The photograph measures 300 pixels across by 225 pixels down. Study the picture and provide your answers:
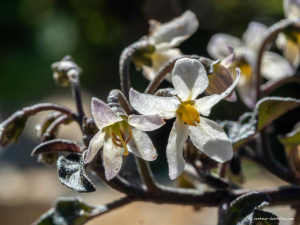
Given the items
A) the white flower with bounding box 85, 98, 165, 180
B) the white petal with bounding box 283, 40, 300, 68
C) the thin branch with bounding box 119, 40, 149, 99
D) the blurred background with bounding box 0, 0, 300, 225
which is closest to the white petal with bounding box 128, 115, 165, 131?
the white flower with bounding box 85, 98, 165, 180

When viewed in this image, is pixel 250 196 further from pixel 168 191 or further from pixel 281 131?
pixel 281 131

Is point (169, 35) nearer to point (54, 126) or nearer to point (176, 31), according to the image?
point (176, 31)

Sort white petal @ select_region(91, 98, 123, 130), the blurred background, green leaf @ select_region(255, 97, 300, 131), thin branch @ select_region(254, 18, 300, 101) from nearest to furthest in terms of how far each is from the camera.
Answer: white petal @ select_region(91, 98, 123, 130), green leaf @ select_region(255, 97, 300, 131), thin branch @ select_region(254, 18, 300, 101), the blurred background

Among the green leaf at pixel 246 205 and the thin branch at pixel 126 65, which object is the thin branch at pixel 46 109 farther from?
the green leaf at pixel 246 205

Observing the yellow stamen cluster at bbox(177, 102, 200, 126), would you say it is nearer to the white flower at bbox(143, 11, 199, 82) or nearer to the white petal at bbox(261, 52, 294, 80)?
the white flower at bbox(143, 11, 199, 82)

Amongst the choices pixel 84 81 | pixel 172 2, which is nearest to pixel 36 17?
pixel 84 81

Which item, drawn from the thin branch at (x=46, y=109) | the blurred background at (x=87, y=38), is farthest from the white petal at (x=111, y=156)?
the blurred background at (x=87, y=38)

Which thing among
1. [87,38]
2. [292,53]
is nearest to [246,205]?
[292,53]
